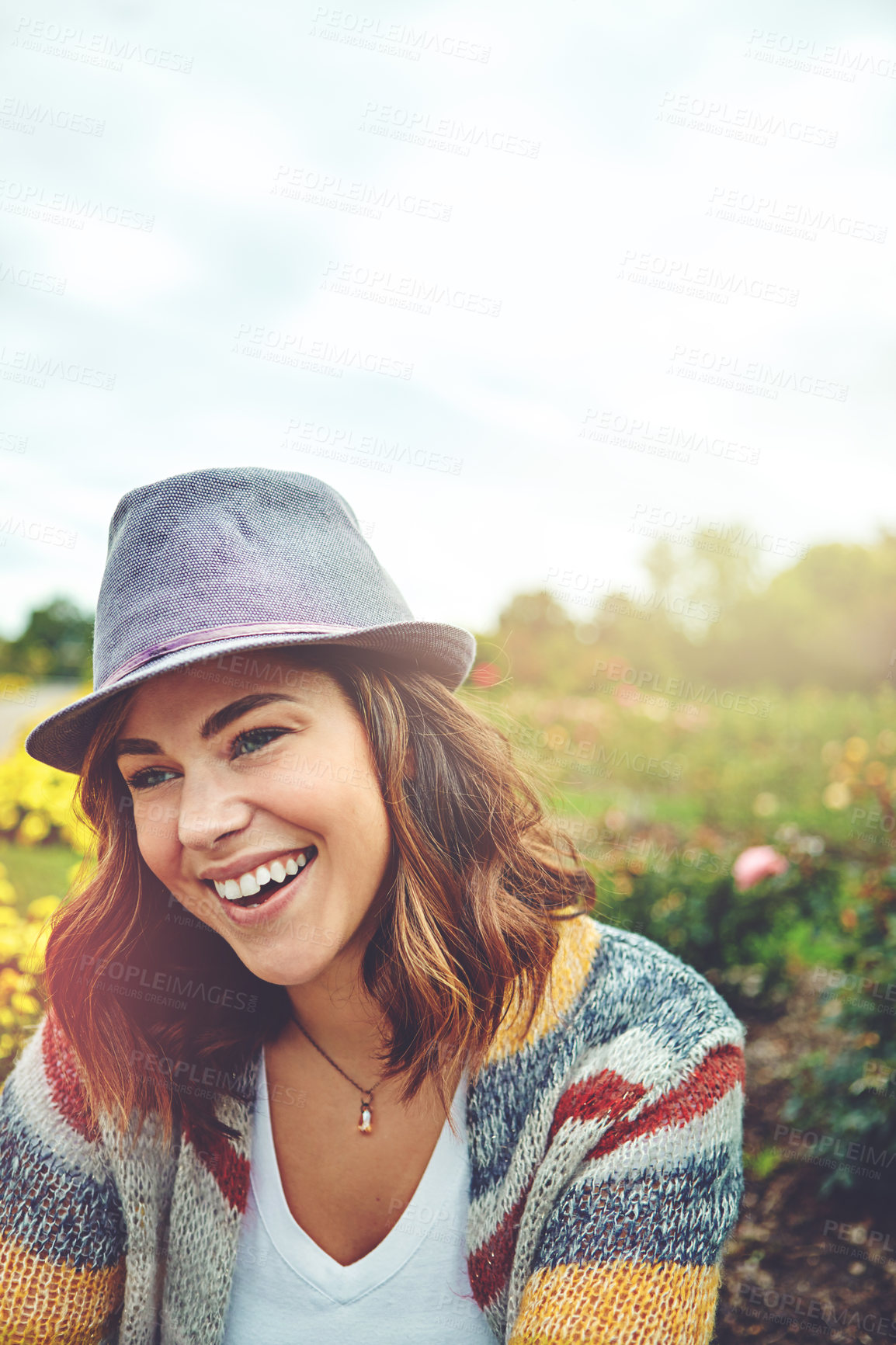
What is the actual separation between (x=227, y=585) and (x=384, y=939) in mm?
701

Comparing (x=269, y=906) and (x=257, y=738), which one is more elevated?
(x=257, y=738)

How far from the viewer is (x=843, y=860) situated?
4301 mm

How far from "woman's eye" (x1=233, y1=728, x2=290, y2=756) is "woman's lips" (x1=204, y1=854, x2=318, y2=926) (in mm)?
218

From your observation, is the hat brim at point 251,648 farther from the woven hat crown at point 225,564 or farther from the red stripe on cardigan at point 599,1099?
the red stripe on cardigan at point 599,1099

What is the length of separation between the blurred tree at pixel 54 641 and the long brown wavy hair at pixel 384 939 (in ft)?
57.6

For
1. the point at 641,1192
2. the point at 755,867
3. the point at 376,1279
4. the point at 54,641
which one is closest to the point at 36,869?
the point at 376,1279

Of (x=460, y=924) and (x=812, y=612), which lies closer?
(x=460, y=924)

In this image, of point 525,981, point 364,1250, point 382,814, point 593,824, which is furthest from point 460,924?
point 593,824

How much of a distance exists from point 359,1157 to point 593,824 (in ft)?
10.5

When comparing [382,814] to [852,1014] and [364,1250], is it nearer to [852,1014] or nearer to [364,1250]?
[364,1250]

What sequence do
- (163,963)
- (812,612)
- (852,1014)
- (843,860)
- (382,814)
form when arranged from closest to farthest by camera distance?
(382,814) → (163,963) → (852,1014) → (843,860) → (812,612)

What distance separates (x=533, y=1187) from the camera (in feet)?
4.78

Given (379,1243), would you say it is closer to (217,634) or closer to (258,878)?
(258,878)

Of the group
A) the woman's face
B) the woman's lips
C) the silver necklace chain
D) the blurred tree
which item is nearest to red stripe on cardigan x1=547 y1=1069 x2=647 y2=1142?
the silver necklace chain
